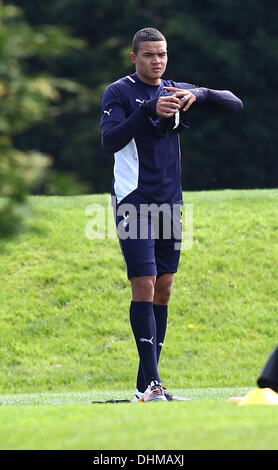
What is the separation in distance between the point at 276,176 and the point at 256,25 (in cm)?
543

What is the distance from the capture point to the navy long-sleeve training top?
704 cm

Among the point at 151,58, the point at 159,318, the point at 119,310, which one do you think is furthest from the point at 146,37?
the point at 119,310

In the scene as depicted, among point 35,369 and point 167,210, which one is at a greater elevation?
point 167,210

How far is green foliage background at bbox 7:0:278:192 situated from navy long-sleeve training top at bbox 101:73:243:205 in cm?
2719

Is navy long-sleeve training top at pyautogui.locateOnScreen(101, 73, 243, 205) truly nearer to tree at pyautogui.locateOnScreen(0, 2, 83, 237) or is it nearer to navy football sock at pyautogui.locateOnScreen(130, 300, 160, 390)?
navy football sock at pyautogui.locateOnScreen(130, 300, 160, 390)

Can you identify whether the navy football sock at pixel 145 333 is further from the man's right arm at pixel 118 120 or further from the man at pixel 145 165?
the man's right arm at pixel 118 120

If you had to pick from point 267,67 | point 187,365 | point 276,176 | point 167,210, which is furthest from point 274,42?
point 167,210

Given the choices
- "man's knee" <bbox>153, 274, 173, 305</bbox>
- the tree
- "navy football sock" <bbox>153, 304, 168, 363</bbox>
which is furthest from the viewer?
"navy football sock" <bbox>153, 304, 168, 363</bbox>

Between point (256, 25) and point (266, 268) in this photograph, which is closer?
point (266, 268)

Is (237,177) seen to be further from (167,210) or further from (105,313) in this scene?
(167,210)

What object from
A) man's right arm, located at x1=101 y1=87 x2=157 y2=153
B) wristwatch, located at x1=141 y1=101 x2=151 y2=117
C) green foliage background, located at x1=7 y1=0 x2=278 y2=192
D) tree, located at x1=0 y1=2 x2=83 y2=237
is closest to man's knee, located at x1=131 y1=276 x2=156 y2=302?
man's right arm, located at x1=101 y1=87 x2=157 y2=153

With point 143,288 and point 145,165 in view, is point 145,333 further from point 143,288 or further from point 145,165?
point 145,165

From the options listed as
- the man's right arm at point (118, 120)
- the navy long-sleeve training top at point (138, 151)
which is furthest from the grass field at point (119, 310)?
the man's right arm at point (118, 120)

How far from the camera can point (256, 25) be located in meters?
35.4
